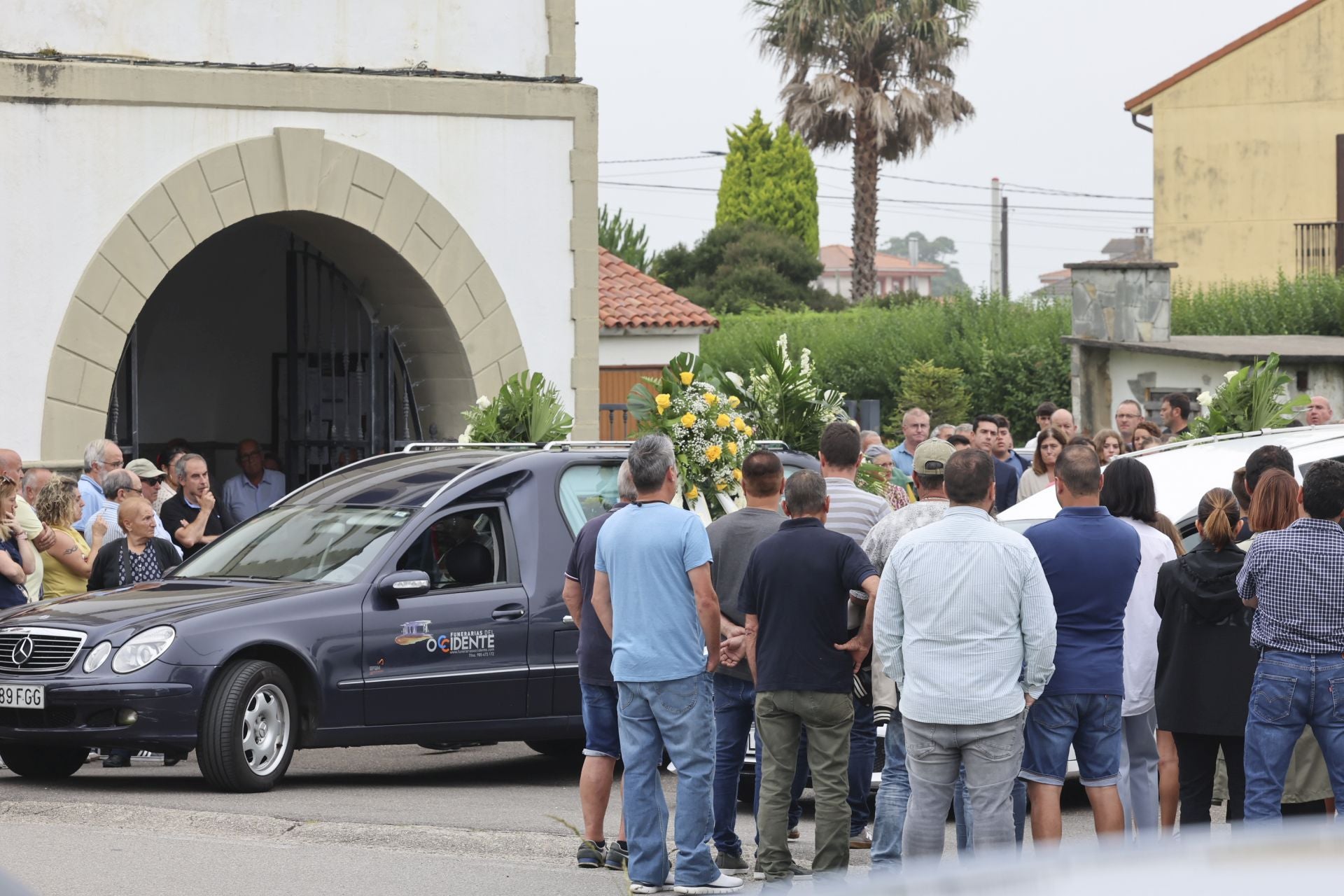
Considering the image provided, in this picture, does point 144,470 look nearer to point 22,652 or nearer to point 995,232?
point 22,652

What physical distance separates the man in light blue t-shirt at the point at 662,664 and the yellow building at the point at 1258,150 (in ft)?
94.3

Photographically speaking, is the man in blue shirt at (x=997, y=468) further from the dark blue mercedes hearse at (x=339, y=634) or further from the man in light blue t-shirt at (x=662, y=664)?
the man in light blue t-shirt at (x=662, y=664)

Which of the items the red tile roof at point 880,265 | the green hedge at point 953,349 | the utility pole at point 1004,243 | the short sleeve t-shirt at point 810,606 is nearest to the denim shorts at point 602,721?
the short sleeve t-shirt at point 810,606

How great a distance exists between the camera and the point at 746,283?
55.5 m

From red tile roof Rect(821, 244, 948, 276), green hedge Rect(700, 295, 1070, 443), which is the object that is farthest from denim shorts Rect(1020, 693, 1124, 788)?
red tile roof Rect(821, 244, 948, 276)

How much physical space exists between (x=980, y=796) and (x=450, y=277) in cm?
997

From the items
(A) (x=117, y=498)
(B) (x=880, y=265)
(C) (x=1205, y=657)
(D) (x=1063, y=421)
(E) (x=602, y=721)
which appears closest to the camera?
(C) (x=1205, y=657)

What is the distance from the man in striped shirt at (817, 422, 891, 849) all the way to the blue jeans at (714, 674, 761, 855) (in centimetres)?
45

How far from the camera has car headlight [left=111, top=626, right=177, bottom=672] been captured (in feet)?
28.8

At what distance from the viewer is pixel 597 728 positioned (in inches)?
300

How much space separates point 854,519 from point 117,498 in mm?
5050

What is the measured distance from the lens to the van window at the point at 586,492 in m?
9.91

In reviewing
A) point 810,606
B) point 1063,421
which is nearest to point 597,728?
point 810,606

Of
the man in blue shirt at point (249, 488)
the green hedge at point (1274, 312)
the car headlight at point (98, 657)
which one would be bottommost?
the car headlight at point (98, 657)
